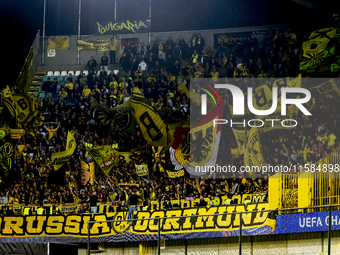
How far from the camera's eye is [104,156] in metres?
15.4

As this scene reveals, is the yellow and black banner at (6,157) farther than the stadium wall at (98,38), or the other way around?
the stadium wall at (98,38)

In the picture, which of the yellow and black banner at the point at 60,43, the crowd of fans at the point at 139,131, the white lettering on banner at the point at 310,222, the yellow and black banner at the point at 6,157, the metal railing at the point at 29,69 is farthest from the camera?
the yellow and black banner at the point at 60,43

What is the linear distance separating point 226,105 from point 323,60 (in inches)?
145

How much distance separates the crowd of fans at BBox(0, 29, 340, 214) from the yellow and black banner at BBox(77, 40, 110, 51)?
90 centimetres

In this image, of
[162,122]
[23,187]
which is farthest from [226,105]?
[23,187]

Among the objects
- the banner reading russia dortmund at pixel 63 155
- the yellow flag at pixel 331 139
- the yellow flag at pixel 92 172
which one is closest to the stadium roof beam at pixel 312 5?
the yellow flag at pixel 331 139

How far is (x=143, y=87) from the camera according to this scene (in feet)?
61.0

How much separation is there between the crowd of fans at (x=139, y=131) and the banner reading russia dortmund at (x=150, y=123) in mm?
1031

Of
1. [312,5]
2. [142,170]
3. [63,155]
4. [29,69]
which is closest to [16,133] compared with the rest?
[63,155]

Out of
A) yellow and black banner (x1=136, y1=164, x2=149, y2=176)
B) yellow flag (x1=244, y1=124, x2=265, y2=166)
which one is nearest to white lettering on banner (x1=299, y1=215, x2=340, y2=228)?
yellow flag (x1=244, y1=124, x2=265, y2=166)

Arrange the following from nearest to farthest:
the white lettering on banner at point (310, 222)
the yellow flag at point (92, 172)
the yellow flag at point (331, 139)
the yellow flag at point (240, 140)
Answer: the white lettering on banner at point (310, 222) → the yellow flag at point (331, 139) → the yellow flag at point (240, 140) → the yellow flag at point (92, 172)

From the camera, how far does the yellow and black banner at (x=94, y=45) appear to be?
2184cm

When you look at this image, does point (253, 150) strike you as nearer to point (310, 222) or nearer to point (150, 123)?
point (310, 222)

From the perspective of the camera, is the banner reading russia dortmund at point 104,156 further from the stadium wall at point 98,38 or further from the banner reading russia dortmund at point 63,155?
the stadium wall at point 98,38
